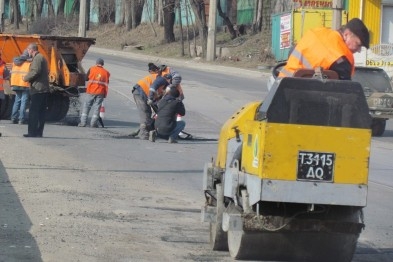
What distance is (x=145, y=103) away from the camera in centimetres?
2077

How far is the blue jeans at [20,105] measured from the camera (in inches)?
871

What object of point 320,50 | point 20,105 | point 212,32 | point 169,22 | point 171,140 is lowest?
point 171,140

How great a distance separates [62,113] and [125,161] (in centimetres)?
817

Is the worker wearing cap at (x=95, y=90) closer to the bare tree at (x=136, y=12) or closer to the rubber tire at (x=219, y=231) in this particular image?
the rubber tire at (x=219, y=231)

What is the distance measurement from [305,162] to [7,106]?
16688 mm

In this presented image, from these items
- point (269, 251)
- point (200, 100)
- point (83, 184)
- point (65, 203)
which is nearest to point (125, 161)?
point (83, 184)

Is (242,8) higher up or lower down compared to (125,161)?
higher up

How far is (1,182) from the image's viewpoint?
1285 cm

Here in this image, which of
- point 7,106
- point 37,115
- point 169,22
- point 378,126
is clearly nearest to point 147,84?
point 37,115

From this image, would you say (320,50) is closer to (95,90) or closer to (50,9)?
(95,90)

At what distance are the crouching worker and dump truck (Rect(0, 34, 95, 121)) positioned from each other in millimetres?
3795

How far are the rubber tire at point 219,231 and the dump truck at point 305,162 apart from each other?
1.69 ft

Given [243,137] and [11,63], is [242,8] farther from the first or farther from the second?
[243,137]

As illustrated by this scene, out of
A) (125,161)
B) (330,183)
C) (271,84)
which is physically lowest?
(125,161)
